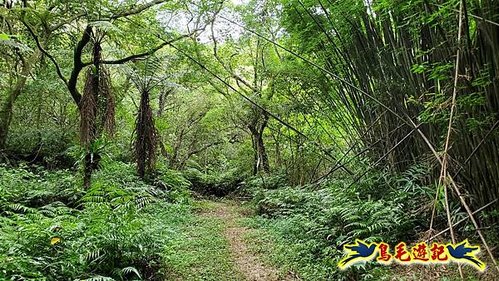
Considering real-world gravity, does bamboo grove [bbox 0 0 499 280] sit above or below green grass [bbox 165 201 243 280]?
above

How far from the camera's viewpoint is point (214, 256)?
3.88m

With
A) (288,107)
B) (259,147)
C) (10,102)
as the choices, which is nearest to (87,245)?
(288,107)

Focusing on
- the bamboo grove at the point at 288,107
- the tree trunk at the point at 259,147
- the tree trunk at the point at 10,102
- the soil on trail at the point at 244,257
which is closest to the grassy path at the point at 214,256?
the soil on trail at the point at 244,257

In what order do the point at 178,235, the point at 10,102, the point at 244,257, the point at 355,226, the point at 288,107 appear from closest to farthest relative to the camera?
the point at 355,226 → the point at 244,257 → the point at 178,235 → the point at 10,102 → the point at 288,107

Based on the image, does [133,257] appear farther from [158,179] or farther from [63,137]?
[63,137]

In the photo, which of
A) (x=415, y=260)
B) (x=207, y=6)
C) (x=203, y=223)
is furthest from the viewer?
(x=207, y=6)

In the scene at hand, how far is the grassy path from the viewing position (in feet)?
10.8

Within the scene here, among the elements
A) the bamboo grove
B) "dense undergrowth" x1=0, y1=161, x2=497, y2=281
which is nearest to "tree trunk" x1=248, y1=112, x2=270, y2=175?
the bamboo grove

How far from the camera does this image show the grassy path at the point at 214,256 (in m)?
3.30

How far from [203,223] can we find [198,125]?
18.5ft

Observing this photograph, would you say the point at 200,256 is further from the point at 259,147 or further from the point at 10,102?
the point at 10,102

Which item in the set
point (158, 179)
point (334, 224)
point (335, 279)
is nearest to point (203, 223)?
point (158, 179)

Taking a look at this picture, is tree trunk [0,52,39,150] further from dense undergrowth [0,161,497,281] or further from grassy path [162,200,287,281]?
grassy path [162,200,287,281]

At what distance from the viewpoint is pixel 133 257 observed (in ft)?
9.77
